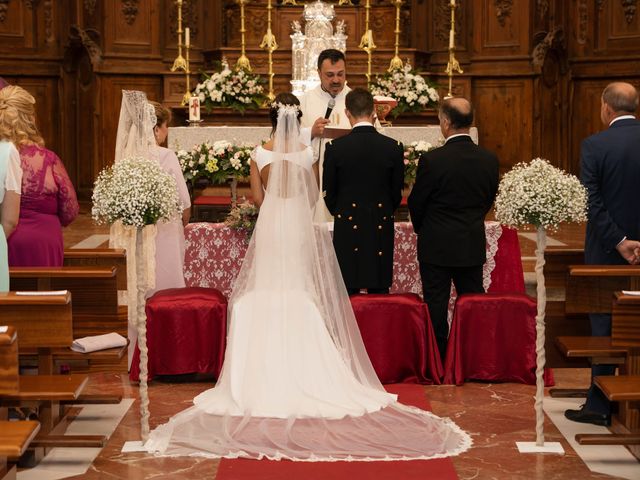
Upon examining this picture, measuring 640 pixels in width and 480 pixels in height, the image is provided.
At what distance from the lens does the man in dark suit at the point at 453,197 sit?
769 centimetres

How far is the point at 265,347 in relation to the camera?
6988 mm

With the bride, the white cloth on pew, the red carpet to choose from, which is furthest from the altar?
the red carpet

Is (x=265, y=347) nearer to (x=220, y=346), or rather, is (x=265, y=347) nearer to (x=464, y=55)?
(x=220, y=346)

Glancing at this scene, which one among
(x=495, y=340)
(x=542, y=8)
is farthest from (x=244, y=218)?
(x=542, y=8)

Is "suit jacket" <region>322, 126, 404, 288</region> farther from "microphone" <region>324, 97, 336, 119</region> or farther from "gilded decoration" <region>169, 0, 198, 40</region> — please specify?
"gilded decoration" <region>169, 0, 198, 40</region>

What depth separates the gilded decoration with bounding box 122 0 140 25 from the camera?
14914 mm

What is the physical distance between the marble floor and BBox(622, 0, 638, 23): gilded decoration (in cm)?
789

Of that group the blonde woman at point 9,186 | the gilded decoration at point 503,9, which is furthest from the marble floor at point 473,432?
the gilded decoration at point 503,9

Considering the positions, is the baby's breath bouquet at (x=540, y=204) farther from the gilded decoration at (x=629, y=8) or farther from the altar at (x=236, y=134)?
the gilded decoration at (x=629, y=8)

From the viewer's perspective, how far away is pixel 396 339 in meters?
7.88

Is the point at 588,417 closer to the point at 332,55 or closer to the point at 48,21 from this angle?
the point at 332,55

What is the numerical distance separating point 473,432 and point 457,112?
6.84 feet

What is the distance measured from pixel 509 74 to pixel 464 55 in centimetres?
69

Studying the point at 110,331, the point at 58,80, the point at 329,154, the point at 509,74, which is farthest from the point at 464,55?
the point at 110,331
